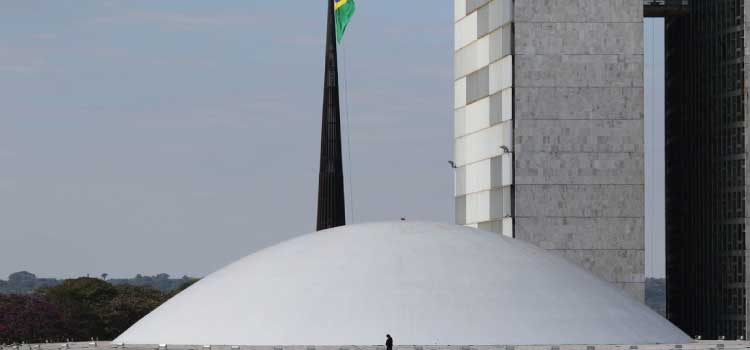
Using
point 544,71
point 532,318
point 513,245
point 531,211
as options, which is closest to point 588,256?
point 531,211

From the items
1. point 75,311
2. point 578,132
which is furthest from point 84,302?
point 578,132

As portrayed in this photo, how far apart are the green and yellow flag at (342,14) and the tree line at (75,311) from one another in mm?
40991

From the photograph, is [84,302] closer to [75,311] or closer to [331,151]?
[75,311]

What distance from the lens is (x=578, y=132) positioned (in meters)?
150

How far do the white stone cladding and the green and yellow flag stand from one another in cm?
1594

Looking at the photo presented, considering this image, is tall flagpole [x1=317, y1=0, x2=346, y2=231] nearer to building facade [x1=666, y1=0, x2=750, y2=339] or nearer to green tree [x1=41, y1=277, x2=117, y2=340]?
green tree [x1=41, y1=277, x2=117, y2=340]

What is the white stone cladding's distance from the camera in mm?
150250

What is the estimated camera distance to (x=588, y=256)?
149 meters

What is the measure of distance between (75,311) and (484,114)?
49.1 meters

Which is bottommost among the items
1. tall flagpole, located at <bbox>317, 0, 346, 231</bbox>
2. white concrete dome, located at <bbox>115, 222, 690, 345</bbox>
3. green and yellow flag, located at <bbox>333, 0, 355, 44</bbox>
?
white concrete dome, located at <bbox>115, 222, 690, 345</bbox>

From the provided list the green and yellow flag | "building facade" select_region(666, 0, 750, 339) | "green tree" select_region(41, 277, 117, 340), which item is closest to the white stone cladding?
the green and yellow flag

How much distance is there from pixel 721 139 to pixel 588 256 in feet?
63.7

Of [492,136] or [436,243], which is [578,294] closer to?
[436,243]

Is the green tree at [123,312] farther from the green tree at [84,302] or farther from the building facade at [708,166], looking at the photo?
the building facade at [708,166]
